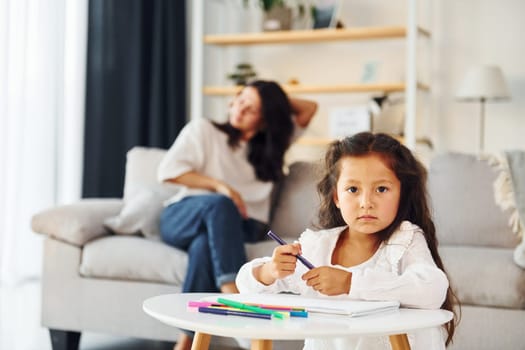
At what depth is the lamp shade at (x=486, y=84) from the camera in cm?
423

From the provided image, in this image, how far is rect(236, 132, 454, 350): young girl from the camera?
144 centimetres

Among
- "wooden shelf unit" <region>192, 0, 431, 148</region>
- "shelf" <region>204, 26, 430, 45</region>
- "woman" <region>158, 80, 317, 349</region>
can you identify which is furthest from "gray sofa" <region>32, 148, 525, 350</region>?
"shelf" <region>204, 26, 430, 45</region>

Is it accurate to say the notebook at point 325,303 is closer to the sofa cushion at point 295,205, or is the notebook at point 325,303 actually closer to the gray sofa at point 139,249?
the gray sofa at point 139,249

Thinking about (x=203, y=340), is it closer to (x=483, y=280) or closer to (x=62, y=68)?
(x=483, y=280)

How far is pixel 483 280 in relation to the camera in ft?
8.28

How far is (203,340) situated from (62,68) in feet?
9.80

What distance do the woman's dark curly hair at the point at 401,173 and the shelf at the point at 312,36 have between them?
2781 millimetres

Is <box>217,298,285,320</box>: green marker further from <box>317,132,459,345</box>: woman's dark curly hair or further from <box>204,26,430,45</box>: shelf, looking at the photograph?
<box>204,26,430,45</box>: shelf

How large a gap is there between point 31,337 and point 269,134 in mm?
1168

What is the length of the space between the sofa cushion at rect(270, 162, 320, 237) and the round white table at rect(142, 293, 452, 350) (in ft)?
5.98

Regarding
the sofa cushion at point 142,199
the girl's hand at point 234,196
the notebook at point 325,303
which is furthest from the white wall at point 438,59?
the notebook at point 325,303

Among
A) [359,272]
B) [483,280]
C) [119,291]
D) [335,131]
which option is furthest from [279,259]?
[335,131]

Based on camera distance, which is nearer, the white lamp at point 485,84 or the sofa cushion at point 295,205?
the sofa cushion at point 295,205

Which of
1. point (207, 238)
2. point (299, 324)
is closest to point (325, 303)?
point (299, 324)
